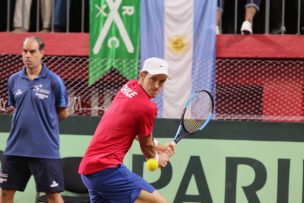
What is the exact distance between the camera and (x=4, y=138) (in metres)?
9.18

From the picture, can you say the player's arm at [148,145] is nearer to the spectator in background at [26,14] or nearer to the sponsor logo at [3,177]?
the sponsor logo at [3,177]

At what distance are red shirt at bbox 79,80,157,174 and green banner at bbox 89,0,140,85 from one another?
3.30 meters

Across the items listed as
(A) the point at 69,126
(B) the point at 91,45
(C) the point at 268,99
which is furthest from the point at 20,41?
(C) the point at 268,99

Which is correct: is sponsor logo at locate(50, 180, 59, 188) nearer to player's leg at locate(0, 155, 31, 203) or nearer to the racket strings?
player's leg at locate(0, 155, 31, 203)

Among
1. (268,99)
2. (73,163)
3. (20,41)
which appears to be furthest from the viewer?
(20,41)

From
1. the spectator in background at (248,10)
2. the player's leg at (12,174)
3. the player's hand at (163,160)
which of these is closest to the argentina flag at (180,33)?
the spectator in background at (248,10)

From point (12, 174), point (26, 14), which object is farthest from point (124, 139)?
point (26, 14)

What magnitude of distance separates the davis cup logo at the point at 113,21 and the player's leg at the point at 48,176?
2.44m

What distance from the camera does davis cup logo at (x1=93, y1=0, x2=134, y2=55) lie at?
387 inches

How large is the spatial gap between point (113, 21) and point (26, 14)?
1.53 metres

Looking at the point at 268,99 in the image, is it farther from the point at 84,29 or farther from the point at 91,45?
the point at 84,29

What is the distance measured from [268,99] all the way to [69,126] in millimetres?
2348

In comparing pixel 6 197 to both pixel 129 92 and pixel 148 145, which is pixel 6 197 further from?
pixel 129 92

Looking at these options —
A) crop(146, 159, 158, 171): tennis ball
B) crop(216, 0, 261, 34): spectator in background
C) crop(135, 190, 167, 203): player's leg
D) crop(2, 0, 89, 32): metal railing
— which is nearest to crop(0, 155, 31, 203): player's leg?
crop(135, 190, 167, 203): player's leg
